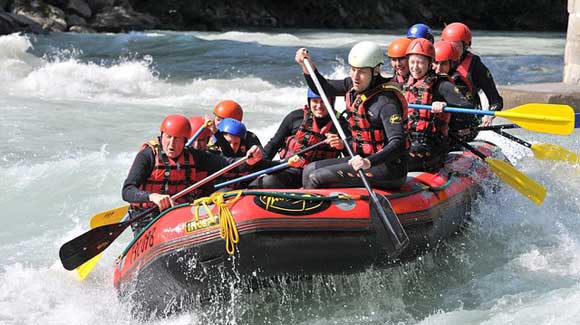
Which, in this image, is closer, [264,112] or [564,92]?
[564,92]

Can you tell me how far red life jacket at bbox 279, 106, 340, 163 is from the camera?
532 centimetres

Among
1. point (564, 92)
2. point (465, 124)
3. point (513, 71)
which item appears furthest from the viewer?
point (513, 71)

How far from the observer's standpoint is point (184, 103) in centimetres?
1323

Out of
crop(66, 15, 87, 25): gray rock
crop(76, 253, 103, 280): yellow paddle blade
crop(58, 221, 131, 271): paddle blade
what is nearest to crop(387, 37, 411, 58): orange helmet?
crop(58, 221, 131, 271): paddle blade

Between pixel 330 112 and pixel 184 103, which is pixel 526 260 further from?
pixel 184 103

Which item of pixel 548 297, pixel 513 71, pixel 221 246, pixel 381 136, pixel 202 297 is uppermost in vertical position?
pixel 381 136

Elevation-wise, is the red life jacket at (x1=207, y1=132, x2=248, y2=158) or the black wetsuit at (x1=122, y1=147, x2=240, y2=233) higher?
the black wetsuit at (x1=122, y1=147, x2=240, y2=233)

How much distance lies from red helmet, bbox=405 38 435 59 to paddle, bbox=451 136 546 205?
957mm

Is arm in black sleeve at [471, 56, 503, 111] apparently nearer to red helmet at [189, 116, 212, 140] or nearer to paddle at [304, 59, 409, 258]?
red helmet at [189, 116, 212, 140]

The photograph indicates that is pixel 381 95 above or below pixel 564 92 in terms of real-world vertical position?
above

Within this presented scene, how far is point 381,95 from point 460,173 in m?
1.29

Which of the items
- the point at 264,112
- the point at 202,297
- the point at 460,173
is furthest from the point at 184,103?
the point at 202,297

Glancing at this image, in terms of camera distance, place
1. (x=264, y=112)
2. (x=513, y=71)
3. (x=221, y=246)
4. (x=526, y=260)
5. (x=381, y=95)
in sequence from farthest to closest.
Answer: (x=513, y=71) → (x=264, y=112) → (x=526, y=260) → (x=381, y=95) → (x=221, y=246)

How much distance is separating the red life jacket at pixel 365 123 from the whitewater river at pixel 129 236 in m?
0.74
